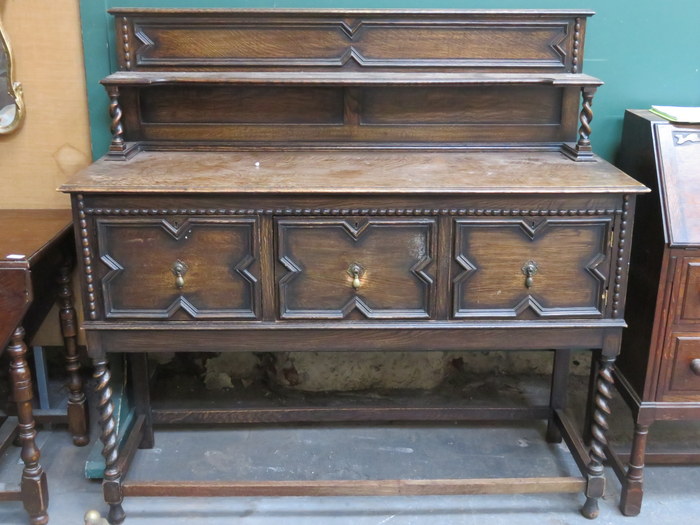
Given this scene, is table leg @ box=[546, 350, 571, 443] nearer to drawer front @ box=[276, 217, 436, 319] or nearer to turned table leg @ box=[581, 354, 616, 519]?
turned table leg @ box=[581, 354, 616, 519]

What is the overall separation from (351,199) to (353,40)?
0.72m

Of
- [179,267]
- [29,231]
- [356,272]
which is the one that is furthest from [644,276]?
[29,231]

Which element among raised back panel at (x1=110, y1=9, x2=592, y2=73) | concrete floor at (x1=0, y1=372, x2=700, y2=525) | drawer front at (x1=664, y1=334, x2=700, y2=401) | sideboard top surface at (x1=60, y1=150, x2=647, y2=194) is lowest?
concrete floor at (x1=0, y1=372, x2=700, y2=525)

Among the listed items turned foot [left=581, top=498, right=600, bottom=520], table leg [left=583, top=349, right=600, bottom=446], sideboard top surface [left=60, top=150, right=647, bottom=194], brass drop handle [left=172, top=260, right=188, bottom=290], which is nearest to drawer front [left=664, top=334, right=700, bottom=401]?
table leg [left=583, top=349, right=600, bottom=446]

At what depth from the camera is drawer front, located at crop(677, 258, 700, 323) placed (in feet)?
7.27

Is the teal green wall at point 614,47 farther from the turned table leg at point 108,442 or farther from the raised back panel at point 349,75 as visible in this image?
the turned table leg at point 108,442

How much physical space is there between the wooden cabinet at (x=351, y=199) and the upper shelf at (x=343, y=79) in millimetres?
11

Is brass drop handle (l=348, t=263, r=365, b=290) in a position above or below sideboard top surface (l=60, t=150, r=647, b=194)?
below

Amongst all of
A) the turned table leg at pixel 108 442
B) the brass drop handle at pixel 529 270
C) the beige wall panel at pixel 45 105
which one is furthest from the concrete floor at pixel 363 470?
the beige wall panel at pixel 45 105

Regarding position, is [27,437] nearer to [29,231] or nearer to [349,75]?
[29,231]

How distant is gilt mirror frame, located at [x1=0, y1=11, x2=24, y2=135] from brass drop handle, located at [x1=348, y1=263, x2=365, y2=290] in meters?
1.42

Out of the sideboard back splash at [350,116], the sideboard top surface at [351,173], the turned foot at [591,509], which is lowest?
the turned foot at [591,509]

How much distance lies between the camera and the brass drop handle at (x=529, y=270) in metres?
2.17

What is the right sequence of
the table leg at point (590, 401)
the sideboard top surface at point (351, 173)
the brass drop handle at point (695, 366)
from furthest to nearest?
the table leg at point (590, 401), the brass drop handle at point (695, 366), the sideboard top surface at point (351, 173)
